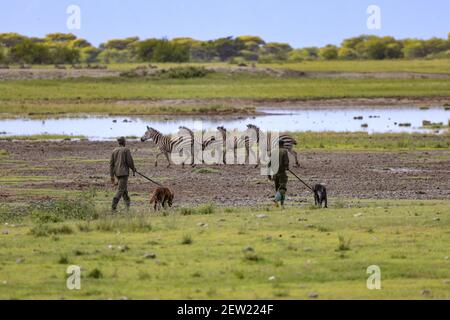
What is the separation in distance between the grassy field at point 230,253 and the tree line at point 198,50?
81068mm

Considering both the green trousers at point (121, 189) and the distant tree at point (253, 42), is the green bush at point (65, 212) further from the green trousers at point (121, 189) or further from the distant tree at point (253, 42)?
the distant tree at point (253, 42)

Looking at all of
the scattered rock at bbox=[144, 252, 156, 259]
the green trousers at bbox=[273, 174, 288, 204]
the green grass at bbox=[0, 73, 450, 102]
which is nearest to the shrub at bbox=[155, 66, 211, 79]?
the green grass at bbox=[0, 73, 450, 102]

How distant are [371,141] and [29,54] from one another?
65.9m

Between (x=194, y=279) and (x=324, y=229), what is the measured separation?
4618 millimetres

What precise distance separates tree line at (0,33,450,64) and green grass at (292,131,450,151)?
195 ft

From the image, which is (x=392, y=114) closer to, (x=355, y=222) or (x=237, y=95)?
(x=237, y=95)

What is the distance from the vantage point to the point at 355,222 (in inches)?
737

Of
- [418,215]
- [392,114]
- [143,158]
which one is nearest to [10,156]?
[143,158]

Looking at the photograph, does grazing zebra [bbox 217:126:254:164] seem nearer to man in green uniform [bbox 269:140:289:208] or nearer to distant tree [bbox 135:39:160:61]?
man in green uniform [bbox 269:140:289:208]

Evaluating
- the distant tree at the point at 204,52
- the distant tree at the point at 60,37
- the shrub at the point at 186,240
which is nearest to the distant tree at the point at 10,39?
the distant tree at the point at 60,37

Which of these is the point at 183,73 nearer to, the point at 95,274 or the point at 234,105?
the point at 234,105

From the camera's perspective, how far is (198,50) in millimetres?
135125

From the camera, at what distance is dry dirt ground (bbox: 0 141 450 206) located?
25.3 m
